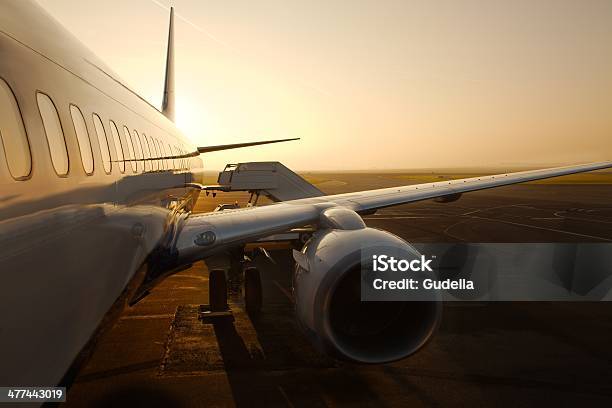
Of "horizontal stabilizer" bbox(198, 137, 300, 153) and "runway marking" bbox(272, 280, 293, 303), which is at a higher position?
"horizontal stabilizer" bbox(198, 137, 300, 153)

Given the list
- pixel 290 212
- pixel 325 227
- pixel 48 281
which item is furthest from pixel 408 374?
pixel 48 281

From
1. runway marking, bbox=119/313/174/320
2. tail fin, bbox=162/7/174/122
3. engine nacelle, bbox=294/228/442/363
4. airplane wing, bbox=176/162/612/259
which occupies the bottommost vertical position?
runway marking, bbox=119/313/174/320

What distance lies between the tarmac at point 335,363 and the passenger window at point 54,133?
235 centimetres

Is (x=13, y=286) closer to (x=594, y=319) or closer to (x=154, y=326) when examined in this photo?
(x=154, y=326)

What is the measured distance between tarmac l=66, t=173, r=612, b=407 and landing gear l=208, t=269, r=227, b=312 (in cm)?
34

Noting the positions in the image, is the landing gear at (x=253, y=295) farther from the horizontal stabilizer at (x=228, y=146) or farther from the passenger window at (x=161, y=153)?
the horizontal stabilizer at (x=228, y=146)

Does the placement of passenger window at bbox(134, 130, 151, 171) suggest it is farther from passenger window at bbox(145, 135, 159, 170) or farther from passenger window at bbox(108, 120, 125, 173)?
passenger window at bbox(108, 120, 125, 173)

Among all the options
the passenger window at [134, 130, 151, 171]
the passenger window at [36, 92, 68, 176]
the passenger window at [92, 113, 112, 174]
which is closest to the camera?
the passenger window at [36, 92, 68, 176]

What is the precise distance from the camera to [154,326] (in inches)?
329

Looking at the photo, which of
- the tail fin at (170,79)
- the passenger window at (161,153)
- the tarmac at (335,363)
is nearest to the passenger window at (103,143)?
the tarmac at (335,363)

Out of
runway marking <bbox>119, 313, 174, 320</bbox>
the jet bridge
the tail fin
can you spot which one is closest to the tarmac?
runway marking <bbox>119, 313, 174, 320</bbox>

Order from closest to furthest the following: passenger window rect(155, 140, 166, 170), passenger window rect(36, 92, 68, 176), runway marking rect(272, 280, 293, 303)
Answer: passenger window rect(36, 92, 68, 176) → passenger window rect(155, 140, 166, 170) → runway marking rect(272, 280, 293, 303)

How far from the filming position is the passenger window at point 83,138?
3115mm

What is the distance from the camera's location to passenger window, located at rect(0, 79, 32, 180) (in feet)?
6.76
